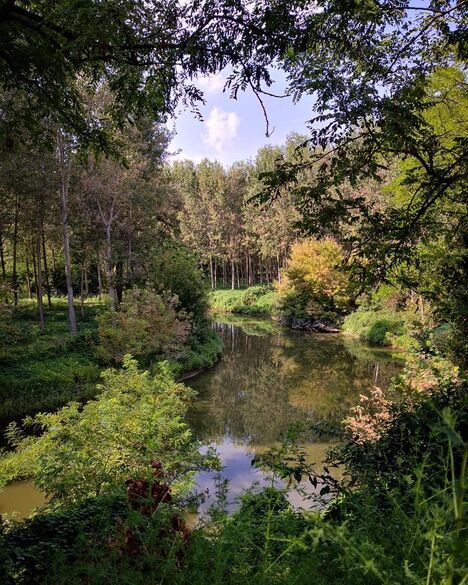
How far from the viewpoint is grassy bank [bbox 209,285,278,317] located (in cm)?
3744

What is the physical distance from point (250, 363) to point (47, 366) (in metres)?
9.33

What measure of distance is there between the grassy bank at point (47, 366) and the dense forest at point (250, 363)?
3.2 inches

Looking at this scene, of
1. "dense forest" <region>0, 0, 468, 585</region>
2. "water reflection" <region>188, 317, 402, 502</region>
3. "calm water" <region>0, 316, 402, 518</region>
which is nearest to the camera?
"dense forest" <region>0, 0, 468, 585</region>

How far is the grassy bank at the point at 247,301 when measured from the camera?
1474 inches

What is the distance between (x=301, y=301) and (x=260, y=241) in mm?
13363

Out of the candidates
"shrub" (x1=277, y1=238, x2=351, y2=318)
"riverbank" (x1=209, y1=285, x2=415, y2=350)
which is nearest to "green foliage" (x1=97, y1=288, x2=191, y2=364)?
"riverbank" (x1=209, y1=285, x2=415, y2=350)

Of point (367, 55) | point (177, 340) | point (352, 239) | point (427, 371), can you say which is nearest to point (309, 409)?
point (177, 340)

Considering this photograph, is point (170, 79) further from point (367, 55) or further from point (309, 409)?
point (309, 409)

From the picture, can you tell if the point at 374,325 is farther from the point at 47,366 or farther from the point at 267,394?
the point at 47,366

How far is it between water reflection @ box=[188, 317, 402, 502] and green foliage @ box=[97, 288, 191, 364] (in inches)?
73.7

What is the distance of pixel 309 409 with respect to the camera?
13367mm

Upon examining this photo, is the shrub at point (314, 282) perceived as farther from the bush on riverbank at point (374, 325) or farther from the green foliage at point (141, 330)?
the green foliage at point (141, 330)

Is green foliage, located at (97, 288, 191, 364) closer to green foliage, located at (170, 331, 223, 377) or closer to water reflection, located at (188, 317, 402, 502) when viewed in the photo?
green foliage, located at (170, 331, 223, 377)

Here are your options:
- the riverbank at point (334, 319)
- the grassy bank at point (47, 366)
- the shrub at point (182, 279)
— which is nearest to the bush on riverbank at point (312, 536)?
the grassy bank at point (47, 366)
